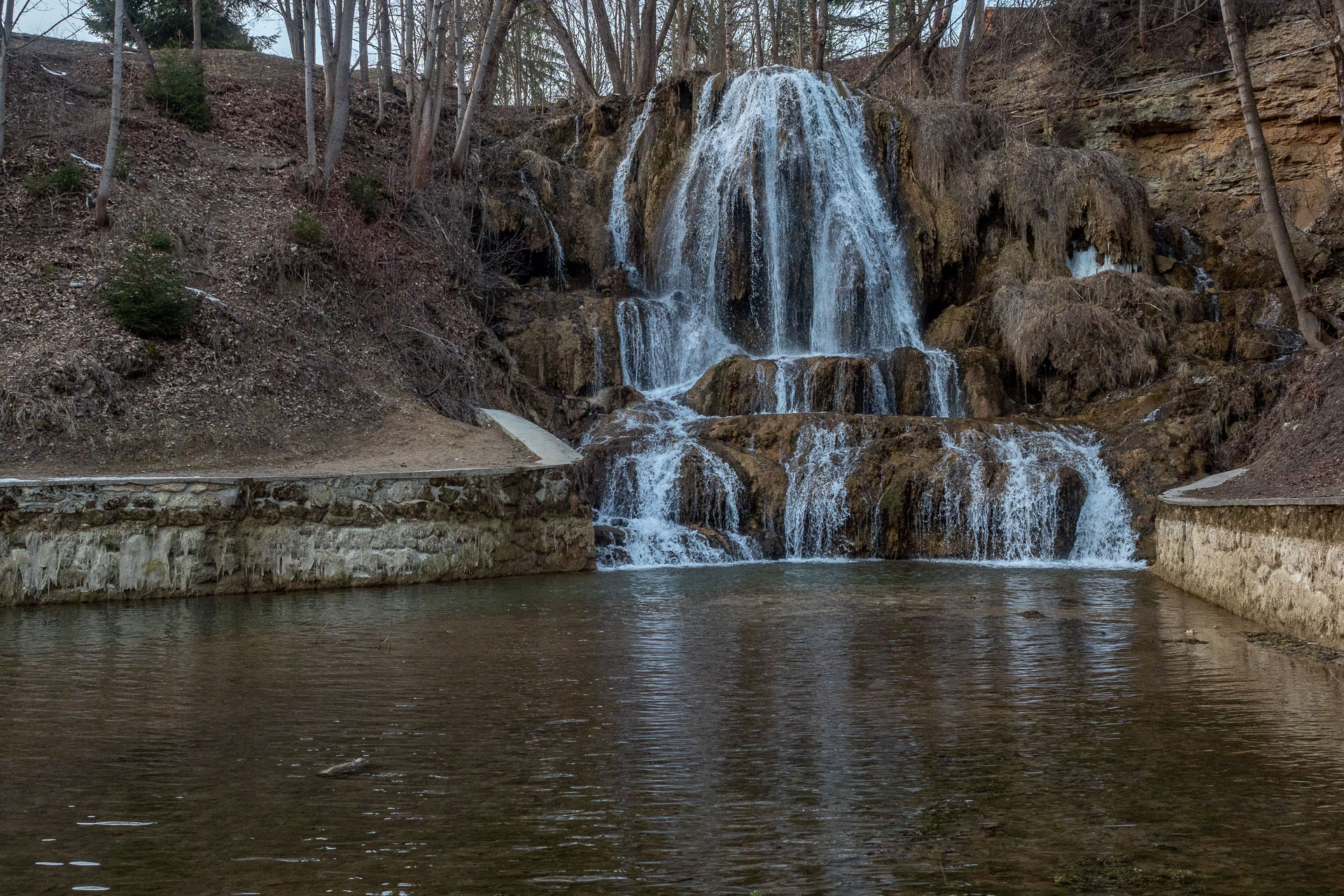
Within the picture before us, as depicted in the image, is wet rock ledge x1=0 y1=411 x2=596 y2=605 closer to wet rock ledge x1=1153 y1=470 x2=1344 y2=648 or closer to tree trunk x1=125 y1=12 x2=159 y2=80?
wet rock ledge x1=1153 y1=470 x2=1344 y2=648

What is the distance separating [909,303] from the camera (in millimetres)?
23734

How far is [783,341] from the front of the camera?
2334 cm

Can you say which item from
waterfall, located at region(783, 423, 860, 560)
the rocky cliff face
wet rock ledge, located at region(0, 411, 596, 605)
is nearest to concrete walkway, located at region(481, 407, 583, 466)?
wet rock ledge, located at region(0, 411, 596, 605)

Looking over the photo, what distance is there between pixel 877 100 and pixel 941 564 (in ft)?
44.9

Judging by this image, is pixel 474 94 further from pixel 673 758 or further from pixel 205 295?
pixel 673 758

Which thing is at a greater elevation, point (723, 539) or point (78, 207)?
point (78, 207)

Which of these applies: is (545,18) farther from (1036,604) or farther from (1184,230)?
(1036,604)

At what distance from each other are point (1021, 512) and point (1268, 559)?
278 inches

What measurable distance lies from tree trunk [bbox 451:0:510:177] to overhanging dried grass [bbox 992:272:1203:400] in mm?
10964

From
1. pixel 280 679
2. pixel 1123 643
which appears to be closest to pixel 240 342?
pixel 280 679

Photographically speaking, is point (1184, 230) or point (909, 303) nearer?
point (909, 303)

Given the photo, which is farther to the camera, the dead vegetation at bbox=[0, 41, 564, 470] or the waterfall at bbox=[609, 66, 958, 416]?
the waterfall at bbox=[609, 66, 958, 416]

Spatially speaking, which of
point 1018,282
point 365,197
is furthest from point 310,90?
point 1018,282

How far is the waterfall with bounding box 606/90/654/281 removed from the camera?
992 inches
